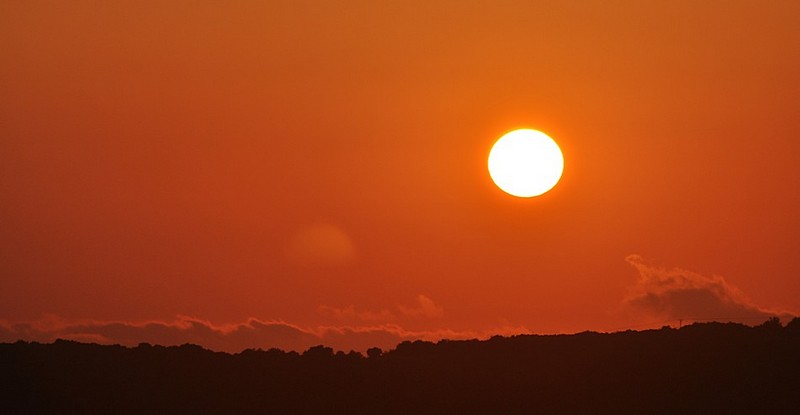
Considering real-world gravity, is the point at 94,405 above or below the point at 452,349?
below

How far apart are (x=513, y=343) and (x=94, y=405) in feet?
86.0

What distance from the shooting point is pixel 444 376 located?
329 feet

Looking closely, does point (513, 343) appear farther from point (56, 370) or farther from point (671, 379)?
point (56, 370)

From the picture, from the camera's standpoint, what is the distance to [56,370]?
103688 millimetres

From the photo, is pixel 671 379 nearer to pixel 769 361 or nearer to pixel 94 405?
pixel 769 361

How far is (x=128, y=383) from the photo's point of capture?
102m

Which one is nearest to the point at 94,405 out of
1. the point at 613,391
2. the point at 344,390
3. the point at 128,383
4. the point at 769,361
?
the point at 128,383

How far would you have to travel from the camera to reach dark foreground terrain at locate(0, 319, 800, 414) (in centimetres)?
9406

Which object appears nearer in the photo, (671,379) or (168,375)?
(671,379)

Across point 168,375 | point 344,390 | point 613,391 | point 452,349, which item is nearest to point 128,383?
point 168,375

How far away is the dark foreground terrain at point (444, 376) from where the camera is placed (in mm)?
94062

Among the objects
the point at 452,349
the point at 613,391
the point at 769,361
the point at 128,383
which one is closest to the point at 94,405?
the point at 128,383

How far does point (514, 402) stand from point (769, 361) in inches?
596

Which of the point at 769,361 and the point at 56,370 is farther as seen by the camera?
the point at 56,370
